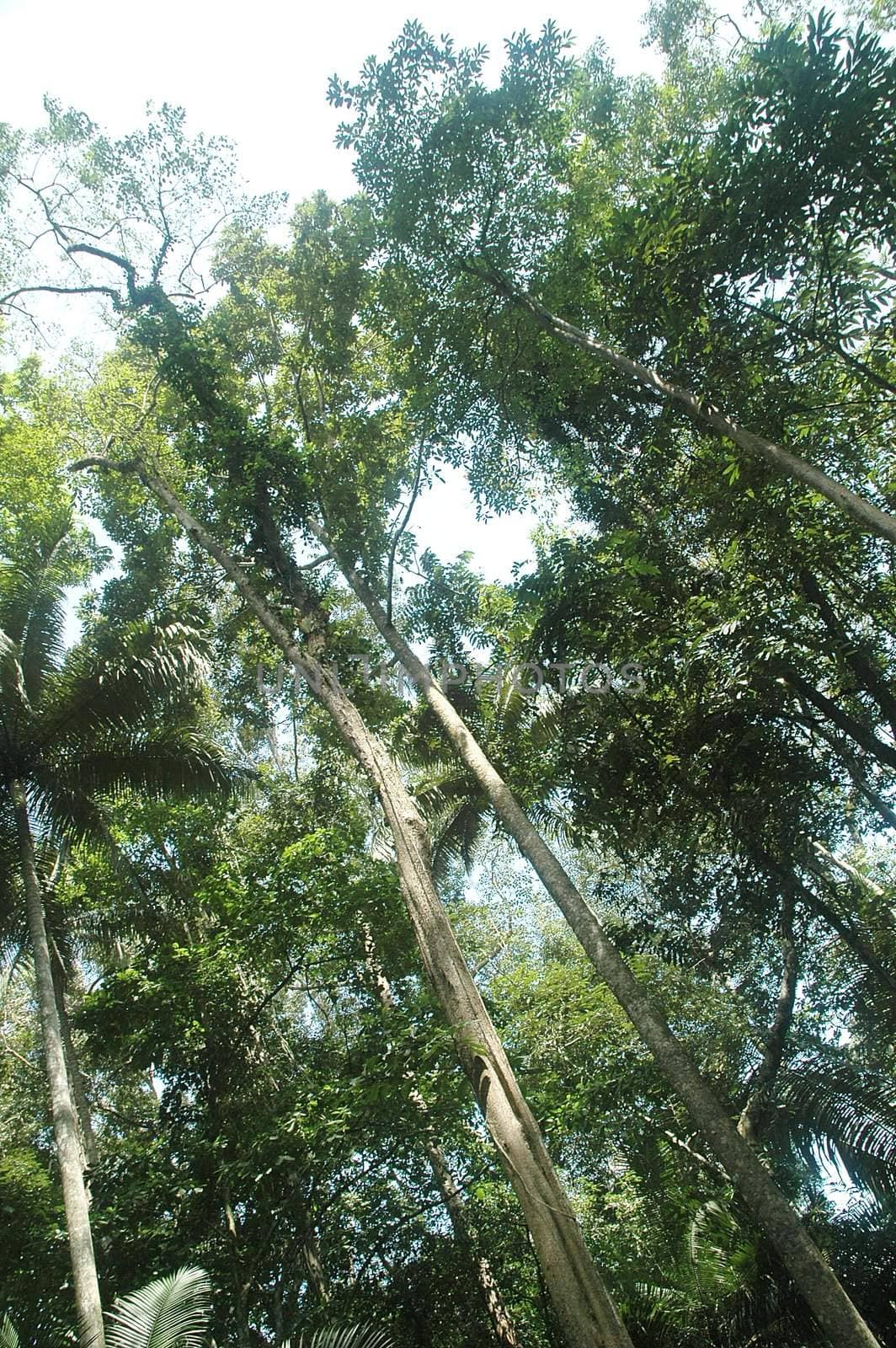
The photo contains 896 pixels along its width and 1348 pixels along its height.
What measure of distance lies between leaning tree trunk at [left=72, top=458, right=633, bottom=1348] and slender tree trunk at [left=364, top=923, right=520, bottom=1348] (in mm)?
2200

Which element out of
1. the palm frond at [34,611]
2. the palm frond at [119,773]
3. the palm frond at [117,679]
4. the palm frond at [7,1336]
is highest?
the palm frond at [34,611]

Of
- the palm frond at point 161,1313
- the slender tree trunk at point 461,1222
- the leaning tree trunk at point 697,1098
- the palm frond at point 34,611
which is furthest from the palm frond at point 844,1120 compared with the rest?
the palm frond at point 34,611

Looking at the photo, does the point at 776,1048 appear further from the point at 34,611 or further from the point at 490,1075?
the point at 34,611

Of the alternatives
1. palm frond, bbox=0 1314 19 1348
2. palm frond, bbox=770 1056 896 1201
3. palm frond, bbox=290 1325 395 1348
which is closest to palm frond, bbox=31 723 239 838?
palm frond, bbox=0 1314 19 1348

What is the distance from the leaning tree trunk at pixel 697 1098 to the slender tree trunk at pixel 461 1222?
7.65 ft

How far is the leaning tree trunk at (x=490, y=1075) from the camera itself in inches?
177

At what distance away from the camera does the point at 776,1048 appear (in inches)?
371

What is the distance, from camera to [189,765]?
34.6 feet

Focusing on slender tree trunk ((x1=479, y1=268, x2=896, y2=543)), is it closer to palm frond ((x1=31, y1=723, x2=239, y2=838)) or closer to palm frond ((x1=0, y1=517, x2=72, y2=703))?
palm frond ((x1=0, y1=517, x2=72, y2=703))

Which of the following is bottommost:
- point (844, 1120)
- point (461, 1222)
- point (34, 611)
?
point (844, 1120)

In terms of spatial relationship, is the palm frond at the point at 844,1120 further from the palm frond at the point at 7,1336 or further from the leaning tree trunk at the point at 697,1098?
the palm frond at the point at 7,1336

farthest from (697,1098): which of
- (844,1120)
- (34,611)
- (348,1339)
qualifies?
(34,611)

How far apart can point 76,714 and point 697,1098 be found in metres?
8.33

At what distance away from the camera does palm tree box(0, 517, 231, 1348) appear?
32.1ft
